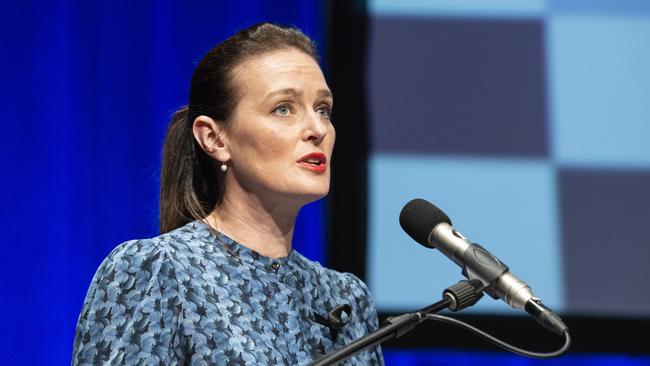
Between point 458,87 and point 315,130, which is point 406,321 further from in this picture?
point 458,87

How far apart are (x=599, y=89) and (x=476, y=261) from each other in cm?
184

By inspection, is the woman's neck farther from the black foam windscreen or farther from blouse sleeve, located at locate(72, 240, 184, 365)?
the black foam windscreen

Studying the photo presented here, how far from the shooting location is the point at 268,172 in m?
1.78

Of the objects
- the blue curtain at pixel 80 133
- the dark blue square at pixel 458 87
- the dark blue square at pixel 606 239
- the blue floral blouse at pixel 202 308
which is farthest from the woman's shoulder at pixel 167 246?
the dark blue square at pixel 606 239

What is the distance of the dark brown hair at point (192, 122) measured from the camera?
1.88m

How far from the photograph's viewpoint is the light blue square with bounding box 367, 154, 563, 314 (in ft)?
9.54

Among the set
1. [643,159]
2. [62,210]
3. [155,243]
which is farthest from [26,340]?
[643,159]

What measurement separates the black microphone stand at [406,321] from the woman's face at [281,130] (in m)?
0.46

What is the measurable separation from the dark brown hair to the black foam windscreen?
48cm

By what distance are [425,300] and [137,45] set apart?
1187mm

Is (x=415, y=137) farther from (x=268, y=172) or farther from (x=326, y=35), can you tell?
(x=268, y=172)

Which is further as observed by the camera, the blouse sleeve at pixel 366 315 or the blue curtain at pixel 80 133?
the blue curtain at pixel 80 133

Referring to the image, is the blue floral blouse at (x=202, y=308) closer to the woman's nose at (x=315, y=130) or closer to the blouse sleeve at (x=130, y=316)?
the blouse sleeve at (x=130, y=316)

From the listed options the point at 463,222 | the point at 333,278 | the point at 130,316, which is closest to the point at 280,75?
the point at 333,278
